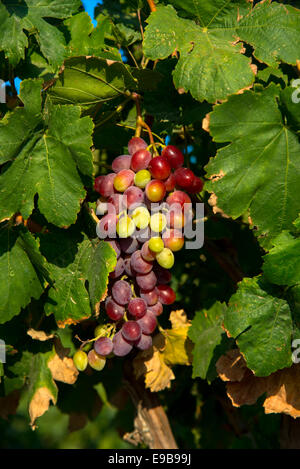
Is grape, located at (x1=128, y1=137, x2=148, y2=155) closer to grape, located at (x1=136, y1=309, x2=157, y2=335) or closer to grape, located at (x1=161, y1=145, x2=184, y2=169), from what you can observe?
grape, located at (x1=161, y1=145, x2=184, y2=169)

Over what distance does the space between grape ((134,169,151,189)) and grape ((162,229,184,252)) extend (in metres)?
0.15

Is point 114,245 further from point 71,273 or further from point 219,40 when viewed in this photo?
point 219,40

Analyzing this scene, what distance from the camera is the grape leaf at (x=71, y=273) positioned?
4.44 ft

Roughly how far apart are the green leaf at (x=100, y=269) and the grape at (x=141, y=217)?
0.10 m

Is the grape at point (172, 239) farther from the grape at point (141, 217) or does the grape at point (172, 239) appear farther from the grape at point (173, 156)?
the grape at point (173, 156)

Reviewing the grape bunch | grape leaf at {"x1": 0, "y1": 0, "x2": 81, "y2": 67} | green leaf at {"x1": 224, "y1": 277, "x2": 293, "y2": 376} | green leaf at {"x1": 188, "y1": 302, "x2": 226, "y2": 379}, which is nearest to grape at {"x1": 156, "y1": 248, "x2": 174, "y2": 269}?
the grape bunch

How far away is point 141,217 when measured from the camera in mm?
1315

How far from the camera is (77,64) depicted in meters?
1.31

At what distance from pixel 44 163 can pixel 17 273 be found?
0.31 meters

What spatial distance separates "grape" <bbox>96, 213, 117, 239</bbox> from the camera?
134 centimetres

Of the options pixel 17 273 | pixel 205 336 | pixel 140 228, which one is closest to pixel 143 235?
pixel 140 228

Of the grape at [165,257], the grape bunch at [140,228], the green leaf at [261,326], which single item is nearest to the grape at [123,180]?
the grape bunch at [140,228]

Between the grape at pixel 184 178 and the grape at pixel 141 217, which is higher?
the grape at pixel 184 178
